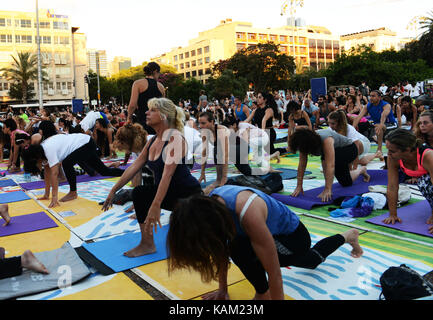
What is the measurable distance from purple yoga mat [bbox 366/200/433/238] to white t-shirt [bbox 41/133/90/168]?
4.48 m

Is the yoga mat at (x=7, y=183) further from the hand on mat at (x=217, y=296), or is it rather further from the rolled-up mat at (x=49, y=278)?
the hand on mat at (x=217, y=296)

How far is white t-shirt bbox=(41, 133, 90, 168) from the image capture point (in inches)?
230

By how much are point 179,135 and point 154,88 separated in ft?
8.47

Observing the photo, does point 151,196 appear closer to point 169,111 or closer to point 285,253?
point 169,111

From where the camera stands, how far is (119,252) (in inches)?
153

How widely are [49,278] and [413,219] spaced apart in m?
3.76

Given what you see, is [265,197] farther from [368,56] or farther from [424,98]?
[368,56]

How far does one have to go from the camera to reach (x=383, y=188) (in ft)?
17.6

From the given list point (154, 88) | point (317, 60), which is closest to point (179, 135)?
point (154, 88)

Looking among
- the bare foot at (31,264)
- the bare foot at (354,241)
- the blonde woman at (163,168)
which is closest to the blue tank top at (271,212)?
the bare foot at (354,241)

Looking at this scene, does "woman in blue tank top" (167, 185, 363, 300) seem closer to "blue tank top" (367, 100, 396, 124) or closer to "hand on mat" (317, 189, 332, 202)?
"hand on mat" (317, 189, 332, 202)

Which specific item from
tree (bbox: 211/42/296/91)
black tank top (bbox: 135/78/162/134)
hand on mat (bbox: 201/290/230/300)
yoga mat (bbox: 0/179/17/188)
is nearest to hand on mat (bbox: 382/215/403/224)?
hand on mat (bbox: 201/290/230/300)

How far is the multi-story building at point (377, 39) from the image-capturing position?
128863mm

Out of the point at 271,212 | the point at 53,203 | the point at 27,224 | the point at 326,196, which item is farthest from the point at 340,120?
the point at 27,224
